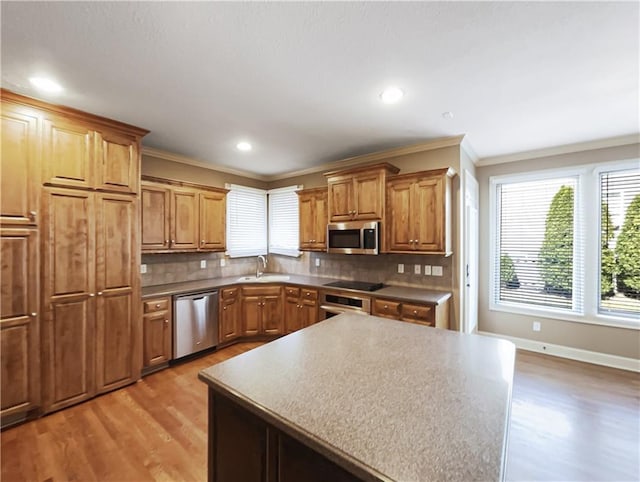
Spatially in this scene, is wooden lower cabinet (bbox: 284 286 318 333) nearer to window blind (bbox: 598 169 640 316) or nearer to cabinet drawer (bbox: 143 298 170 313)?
cabinet drawer (bbox: 143 298 170 313)

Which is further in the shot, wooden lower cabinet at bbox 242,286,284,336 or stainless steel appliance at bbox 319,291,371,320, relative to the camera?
wooden lower cabinet at bbox 242,286,284,336

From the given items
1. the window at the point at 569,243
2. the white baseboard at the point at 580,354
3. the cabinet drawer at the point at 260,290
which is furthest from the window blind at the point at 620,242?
the cabinet drawer at the point at 260,290

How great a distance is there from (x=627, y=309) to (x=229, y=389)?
4553mm

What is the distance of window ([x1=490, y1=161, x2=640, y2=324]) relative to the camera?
3.29 meters

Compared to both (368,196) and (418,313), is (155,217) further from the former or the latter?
(418,313)

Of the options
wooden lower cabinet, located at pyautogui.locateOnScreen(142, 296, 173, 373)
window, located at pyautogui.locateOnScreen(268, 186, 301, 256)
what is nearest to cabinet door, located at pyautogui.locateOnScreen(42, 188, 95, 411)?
wooden lower cabinet, located at pyautogui.locateOnScreen(142, 296, 173, 373)

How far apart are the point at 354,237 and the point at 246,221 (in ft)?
6.90

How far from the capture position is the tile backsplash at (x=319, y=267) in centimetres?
355

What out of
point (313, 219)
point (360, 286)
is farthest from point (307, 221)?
point (360, 286)

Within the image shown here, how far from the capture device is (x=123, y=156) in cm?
279

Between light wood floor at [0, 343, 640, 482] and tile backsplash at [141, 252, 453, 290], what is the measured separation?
1.34m

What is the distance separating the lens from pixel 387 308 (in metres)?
3.14

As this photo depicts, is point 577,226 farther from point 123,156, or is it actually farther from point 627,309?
point 123,156

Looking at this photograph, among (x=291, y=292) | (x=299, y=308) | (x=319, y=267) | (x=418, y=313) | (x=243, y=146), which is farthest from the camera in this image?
(x=319, y=267)
